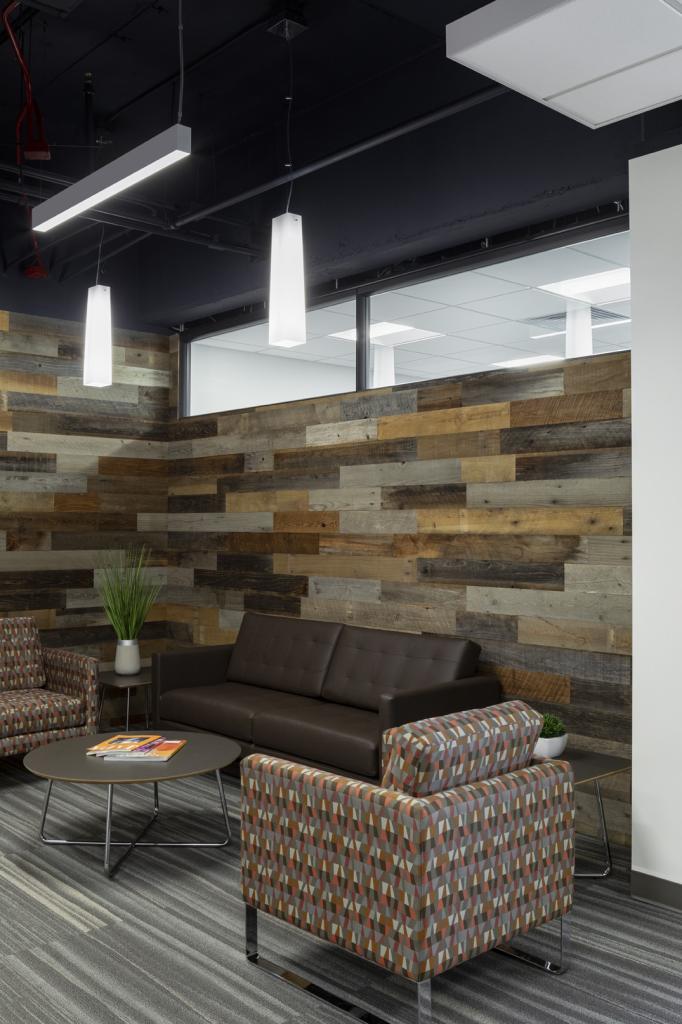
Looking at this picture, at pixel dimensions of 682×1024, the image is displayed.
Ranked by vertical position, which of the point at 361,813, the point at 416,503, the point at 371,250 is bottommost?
the point at 361,813

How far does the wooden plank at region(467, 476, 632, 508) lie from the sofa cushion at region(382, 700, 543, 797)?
162 centimetres

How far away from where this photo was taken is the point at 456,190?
463 cm

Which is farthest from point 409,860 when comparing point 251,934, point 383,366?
point 383,366

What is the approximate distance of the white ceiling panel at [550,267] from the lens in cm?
442

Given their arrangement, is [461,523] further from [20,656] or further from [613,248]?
[20,656]

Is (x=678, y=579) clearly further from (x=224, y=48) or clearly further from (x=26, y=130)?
(x=26, y=130)

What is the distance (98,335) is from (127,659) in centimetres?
220

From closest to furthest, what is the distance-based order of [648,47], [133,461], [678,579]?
1. [648,47]
2. [678,579]
3. [133,461]

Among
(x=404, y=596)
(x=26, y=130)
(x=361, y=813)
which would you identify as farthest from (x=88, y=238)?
(x=361, y=813)

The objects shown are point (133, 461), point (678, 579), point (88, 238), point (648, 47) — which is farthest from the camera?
point (133, 461)

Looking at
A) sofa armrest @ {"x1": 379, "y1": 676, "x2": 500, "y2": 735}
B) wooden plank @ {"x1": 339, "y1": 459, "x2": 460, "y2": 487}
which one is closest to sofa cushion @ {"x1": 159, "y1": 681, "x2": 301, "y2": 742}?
sofa armrest @ {"x1": 379, "y1": 676, "x2": 500, "y2": 735}

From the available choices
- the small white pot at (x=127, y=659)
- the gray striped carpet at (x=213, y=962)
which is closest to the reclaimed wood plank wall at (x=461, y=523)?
the small white pot at (x=127, y=659)

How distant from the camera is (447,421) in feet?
16.4

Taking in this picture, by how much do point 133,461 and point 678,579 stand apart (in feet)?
14.3
